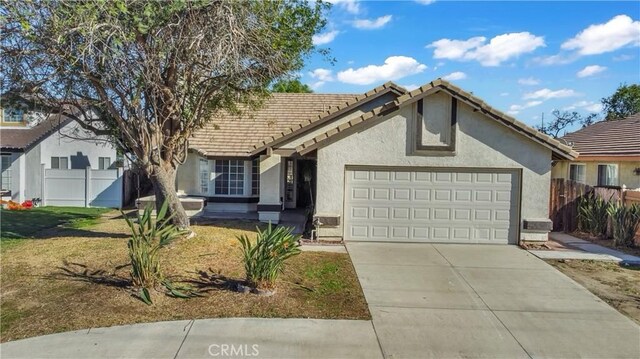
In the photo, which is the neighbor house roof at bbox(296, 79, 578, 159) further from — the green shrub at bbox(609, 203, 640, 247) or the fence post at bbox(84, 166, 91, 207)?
the fence post at bbox(84, 166, 91, 207)

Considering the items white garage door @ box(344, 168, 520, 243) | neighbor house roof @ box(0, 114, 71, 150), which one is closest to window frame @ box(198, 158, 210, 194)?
white garage door @ box(344, 168, 520, 243)

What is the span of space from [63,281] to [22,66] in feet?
16.0

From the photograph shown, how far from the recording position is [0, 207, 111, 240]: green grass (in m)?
12.4

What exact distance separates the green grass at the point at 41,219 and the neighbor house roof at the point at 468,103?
839 cm

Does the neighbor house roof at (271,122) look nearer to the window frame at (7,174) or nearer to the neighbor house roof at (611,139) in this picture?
the neighbor house roof at (611,139)

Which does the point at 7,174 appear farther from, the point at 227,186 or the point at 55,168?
the point at 227,186

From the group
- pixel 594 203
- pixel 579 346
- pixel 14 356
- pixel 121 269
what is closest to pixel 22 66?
pixel 121 269

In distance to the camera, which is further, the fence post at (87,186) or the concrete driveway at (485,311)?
the fence post at (87,186)

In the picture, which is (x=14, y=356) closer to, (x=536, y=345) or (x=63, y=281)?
(x=63, y=281)

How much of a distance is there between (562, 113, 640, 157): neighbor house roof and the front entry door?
510 inches

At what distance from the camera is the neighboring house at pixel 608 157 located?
16500 mm

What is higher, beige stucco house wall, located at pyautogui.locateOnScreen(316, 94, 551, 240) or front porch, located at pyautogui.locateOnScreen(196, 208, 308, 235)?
beige stucco house wall, located at pyautogui.locateOnScreen(316, 94, 551, 240)

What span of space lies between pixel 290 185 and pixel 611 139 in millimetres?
14963

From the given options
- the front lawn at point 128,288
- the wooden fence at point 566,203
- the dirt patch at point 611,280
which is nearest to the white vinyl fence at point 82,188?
the front lawn at point 128,288
